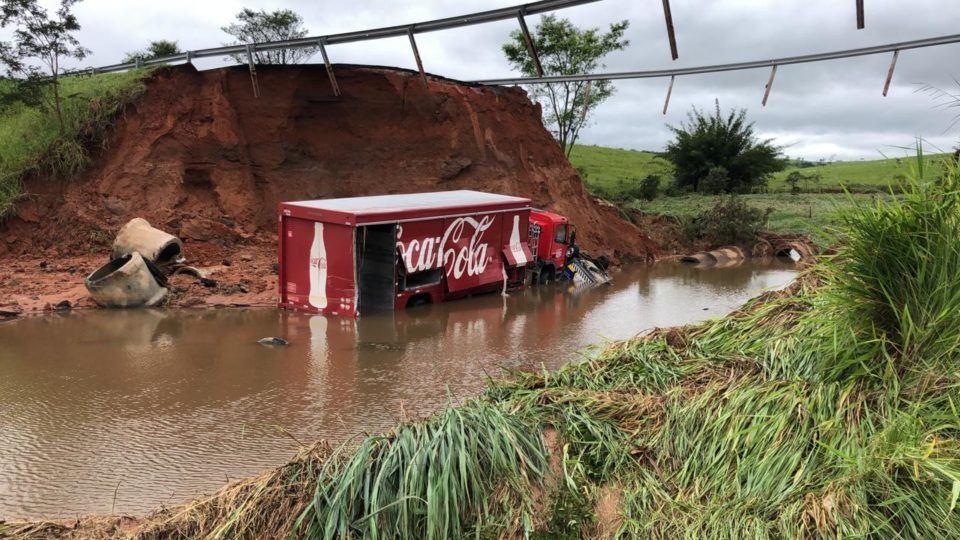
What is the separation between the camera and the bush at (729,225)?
111ft

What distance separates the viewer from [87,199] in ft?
77.0

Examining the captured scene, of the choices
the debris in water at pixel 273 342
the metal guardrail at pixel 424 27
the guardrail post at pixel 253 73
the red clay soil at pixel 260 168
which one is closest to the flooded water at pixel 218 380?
the debris in water at pixel 273 342

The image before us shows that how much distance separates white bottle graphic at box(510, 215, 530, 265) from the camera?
22.8m

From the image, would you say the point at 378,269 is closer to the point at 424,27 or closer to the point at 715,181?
the point at 424,27

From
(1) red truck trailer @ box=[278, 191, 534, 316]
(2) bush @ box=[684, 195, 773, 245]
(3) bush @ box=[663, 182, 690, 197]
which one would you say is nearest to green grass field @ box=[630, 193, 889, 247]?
(3) bush @ box=[663, 182, 690, 197]

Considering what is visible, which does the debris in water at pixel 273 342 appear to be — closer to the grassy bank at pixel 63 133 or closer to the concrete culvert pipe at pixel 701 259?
the grassy bank at pixel 63 133

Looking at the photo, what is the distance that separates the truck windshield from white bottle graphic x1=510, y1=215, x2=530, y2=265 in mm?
2102

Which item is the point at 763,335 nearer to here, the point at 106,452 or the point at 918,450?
the point at 918,450

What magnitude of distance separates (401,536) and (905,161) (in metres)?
4.69

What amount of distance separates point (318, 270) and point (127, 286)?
177 inches

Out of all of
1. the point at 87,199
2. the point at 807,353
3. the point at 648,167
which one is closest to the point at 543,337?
the point at 807,353

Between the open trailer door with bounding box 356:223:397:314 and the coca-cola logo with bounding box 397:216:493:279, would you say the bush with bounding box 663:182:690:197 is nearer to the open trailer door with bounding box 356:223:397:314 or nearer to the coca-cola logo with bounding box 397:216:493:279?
the coca-cola logo with bounding box 397:216:493:279

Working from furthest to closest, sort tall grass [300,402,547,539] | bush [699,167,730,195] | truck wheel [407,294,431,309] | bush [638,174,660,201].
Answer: bush [699,167,730,195]
bush [638,174,660,201]
truck wheel [407,294,431,309]
tall grass [300,402,547,539]

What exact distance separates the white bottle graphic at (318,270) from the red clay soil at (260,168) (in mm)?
1930
